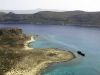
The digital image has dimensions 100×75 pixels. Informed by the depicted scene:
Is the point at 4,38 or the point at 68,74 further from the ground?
the point at 4,38

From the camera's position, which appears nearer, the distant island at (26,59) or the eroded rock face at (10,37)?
the distant island at (26,59)

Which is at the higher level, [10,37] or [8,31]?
[8,31]

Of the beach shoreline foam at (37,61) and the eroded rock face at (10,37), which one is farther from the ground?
the eroded rock face at (10,37)

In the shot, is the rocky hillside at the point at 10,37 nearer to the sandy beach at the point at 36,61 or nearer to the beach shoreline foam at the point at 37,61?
the beach shoreline foam at the point at 37,61

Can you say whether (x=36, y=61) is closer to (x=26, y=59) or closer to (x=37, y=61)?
(x=37, y=61)

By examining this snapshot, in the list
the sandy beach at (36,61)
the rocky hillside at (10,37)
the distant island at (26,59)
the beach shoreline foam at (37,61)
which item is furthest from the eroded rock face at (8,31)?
the sandy beach at (36,61)

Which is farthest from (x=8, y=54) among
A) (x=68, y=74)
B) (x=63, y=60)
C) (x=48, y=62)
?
(x=68, y=74)

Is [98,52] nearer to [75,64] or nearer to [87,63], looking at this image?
[87,63]

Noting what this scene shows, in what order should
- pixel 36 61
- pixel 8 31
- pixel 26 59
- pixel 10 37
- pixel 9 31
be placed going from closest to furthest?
1. pixel 36 61
2. pixel 26 59
3. pixel 10 37
4. pixel 8 31
5. pixel 9 31

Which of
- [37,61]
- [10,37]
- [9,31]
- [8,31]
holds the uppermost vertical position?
[8,31]

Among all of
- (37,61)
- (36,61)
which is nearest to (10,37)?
(36,61)

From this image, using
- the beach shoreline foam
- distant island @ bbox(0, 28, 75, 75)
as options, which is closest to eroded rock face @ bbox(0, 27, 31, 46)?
distant island @ bbox(0, 28, 75, 75)
